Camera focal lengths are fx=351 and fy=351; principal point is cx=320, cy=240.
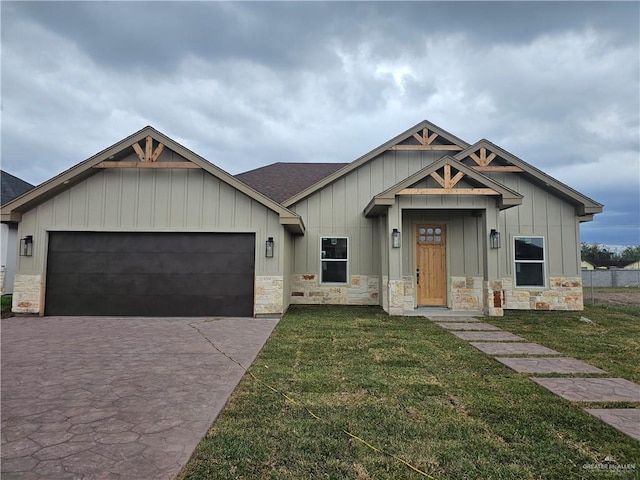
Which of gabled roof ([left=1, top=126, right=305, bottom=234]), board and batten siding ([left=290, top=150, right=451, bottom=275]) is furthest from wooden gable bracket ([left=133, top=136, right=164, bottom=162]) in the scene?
board and batten siding ([left=290, top=150, right=451, bottom=275])

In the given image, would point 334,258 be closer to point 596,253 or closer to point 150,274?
point 150,274

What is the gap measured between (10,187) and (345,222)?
15502 millimetres

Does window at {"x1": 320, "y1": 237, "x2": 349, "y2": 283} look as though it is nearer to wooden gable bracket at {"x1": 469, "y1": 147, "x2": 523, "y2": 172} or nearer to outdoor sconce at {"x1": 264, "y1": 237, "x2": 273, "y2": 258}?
outdoor sconce at {"x1": 264, "y1": 237, "x2": 273, "y2": 258}

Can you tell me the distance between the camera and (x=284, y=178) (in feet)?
48.0

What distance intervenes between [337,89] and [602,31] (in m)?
12.6

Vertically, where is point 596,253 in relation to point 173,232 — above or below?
above

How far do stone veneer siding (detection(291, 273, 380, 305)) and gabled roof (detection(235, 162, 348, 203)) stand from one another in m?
3.01

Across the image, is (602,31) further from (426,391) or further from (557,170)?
(557,170)

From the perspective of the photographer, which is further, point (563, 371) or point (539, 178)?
point (539, 178)

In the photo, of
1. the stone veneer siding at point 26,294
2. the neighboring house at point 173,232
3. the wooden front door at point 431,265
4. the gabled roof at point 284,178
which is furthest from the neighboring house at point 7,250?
the wooden front door at point 431,265

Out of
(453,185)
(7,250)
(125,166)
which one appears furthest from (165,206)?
(7,250)

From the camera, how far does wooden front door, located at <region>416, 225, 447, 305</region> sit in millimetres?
10758

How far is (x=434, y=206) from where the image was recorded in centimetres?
930

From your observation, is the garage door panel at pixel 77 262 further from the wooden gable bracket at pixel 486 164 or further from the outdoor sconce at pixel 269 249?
the wooden gable bracket at pixel 486 164
